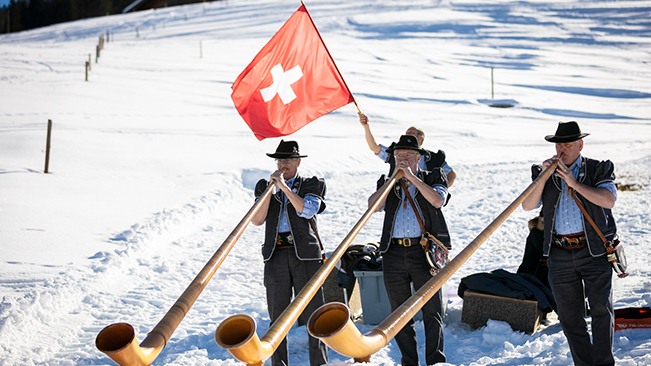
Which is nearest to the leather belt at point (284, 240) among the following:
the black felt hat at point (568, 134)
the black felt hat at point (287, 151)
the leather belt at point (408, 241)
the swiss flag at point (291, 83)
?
the black felt hat at point (287, 151)

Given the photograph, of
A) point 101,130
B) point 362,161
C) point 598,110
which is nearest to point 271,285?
point 362,161

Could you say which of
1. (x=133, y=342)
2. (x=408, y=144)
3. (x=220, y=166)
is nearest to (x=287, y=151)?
(x=408, y=144)

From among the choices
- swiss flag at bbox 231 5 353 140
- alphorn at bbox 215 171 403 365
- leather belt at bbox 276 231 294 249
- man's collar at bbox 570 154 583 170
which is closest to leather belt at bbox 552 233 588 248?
man's collar at bbox 570 154 583 170

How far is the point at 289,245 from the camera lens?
4465mm

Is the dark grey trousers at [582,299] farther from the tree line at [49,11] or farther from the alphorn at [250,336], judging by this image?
the tree line at [49,11]

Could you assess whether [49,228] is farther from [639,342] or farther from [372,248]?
[639,342]

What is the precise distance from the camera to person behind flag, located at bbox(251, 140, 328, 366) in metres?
4.36

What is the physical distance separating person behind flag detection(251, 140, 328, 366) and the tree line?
69644 mm

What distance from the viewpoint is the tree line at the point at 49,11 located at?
68.0 m

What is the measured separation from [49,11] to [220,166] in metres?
67.3

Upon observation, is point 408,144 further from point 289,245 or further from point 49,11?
point 49,11

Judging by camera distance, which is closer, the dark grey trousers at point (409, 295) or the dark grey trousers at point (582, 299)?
the dark grey trousers at point (582, 299)

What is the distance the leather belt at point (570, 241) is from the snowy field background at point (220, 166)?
3.08 ft

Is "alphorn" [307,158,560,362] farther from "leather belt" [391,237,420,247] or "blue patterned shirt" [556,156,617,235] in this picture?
"blue patterned shirt" [556,156,617,235]
